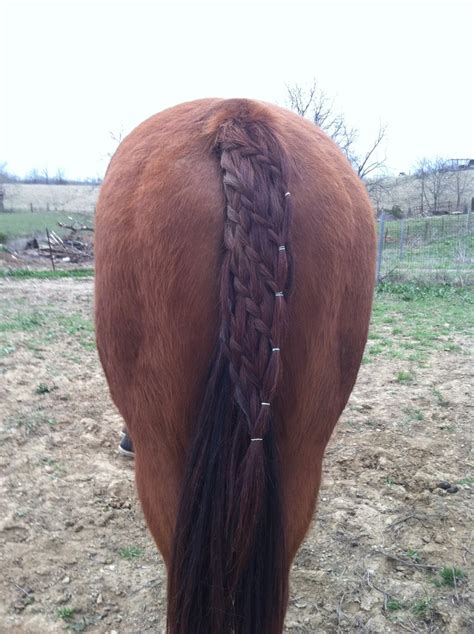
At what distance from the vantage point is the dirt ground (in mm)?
2039

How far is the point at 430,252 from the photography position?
38.8ft

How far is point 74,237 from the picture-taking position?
743 inches

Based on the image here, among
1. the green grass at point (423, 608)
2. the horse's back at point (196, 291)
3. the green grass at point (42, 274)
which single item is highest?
the horse's back at point (196, 291)

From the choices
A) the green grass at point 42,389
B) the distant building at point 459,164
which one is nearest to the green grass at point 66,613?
the green grass at point 42,389

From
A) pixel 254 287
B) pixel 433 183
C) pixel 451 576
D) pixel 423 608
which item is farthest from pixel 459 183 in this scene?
pixel 254 287

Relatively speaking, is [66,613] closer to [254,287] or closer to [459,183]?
[254,287]

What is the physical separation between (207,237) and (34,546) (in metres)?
2.04

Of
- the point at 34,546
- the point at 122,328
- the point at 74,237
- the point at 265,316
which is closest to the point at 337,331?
the point at 265,316

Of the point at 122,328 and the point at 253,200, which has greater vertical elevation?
the point at 253,200

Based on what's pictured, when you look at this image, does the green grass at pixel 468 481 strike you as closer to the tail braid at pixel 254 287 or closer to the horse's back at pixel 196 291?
the horse's back at pixel 196 291

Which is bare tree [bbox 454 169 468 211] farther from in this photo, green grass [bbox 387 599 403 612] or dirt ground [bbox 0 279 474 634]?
green grass [bbox 387 599 403 612]

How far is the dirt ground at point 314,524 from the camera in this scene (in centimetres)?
204

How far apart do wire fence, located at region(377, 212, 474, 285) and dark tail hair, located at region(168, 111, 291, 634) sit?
10415mm

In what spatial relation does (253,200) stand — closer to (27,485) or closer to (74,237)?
(27,485)
